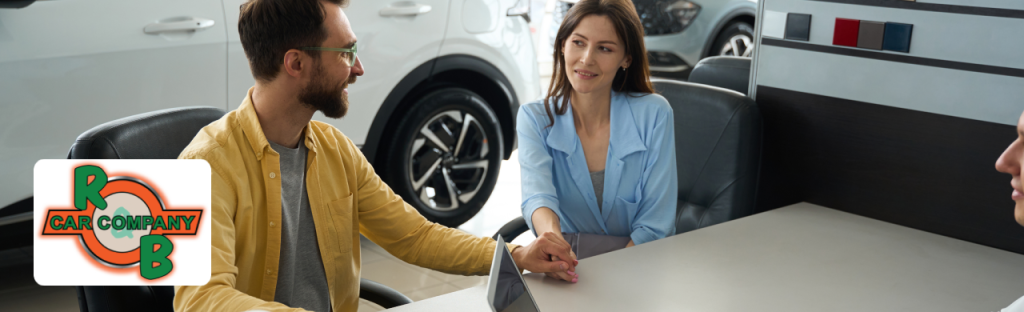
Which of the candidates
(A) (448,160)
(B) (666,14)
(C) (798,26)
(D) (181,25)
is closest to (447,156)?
(A) (448,160)

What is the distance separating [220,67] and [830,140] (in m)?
1.94

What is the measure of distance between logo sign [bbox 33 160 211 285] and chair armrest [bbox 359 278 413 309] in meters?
0.37

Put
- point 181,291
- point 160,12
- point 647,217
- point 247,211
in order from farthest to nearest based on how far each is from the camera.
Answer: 1. point 160,12
2. point 647,217
3. point 247,211
4. point 181,291

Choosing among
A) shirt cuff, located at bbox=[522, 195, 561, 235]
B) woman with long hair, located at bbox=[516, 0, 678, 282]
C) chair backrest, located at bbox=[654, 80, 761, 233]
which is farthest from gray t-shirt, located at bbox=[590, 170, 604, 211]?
chair backrest, located at bbox=[654, 80, 761, 233]

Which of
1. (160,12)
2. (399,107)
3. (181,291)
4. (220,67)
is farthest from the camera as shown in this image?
(399,107)

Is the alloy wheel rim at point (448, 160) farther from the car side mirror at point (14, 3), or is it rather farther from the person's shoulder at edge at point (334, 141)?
the person's shoulder at edge at point (334, 141)

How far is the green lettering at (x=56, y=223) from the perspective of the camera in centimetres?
159

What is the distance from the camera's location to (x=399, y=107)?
3287mm

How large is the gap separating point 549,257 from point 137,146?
2.36ft

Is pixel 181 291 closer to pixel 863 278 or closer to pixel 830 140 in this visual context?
pixel 863 278

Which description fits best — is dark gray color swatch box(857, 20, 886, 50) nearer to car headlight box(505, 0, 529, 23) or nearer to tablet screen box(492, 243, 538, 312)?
tablet screen box(492, 243, 538, 312)

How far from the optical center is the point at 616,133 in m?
1.92

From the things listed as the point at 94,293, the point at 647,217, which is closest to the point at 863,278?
the point at 647,217

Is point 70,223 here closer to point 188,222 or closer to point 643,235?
point 188,222
